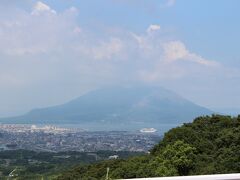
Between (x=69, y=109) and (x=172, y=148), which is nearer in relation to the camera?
(x=172, y=148)

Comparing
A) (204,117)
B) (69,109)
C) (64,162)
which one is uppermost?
(69,109)

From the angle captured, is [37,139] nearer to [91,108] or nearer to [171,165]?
[171,165]

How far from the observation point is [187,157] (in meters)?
9.42

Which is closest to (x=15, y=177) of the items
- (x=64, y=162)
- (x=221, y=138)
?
(x=221, y=138)

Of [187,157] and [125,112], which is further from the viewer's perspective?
[125,112]

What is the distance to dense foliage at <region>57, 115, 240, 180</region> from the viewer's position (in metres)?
8.60

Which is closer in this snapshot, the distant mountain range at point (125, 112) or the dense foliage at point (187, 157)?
the dense foliage at point (187, 157)

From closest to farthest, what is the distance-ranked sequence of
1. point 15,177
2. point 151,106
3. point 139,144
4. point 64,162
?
point 15,177
point 64,162
point 139,144
point 151,106

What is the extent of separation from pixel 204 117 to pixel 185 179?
32.8ft

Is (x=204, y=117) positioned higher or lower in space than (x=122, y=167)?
higher

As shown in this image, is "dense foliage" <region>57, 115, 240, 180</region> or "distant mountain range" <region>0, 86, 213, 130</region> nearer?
"dense foliage" <region>57, 115, 240, 180</region>

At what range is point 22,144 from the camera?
15.9 m

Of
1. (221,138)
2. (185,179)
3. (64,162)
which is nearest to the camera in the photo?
(185,179)

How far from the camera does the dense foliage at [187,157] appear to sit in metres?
8.60
